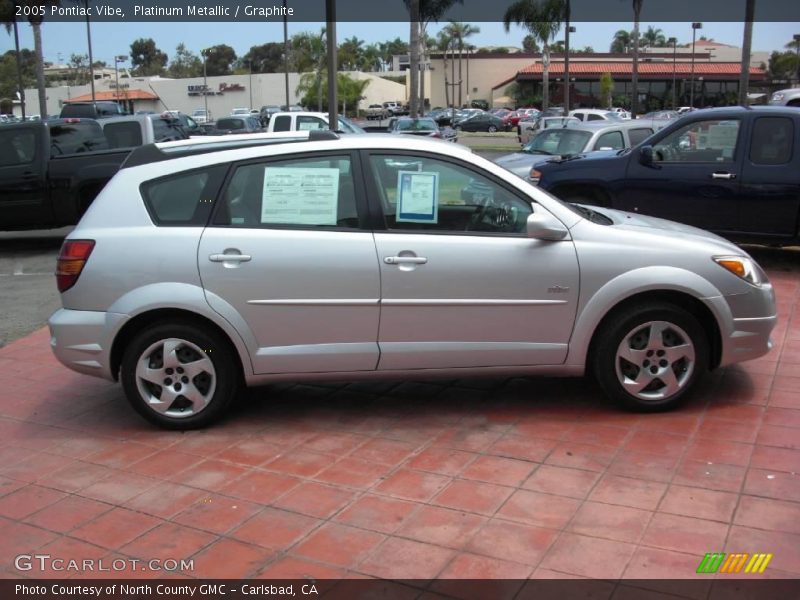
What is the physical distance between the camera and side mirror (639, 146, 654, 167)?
912cm

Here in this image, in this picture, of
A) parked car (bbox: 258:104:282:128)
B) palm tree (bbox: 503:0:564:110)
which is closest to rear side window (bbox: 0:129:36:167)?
parked car (bbox: 258:104:282:128)

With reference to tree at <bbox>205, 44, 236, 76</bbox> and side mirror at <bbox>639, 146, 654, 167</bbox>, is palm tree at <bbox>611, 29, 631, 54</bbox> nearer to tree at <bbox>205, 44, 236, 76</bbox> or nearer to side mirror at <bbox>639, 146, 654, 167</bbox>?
tree at <bbox>205, 44, 236, 76</bbox>

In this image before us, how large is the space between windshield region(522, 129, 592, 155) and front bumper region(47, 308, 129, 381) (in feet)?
30.6

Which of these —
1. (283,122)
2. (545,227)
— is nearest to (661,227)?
(545,227)

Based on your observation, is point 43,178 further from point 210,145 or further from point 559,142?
point 559,142

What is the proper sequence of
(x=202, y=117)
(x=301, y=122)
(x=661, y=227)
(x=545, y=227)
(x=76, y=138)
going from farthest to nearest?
(x=202, y=117) → (x=301, y=122) → (x=76, y=138) → (x=661, y=227) → (x=545, y=227)

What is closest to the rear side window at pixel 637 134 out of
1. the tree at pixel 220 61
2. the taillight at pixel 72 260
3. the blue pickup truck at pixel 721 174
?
the blue pickup truck at pixel 721 174

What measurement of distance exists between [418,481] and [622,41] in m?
115

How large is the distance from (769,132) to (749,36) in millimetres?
13753

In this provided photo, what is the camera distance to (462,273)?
482 centimetres

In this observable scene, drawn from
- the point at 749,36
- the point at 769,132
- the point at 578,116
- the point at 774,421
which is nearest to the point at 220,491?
the point at 774,421

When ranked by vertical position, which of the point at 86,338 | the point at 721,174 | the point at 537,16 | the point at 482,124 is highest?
the point at 537,16

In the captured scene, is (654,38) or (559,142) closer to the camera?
(559,142)

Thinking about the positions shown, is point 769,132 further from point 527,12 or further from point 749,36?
point 527,12
